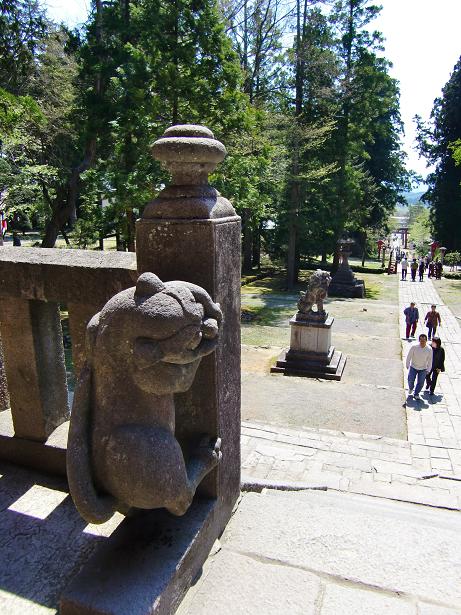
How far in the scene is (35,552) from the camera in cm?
253

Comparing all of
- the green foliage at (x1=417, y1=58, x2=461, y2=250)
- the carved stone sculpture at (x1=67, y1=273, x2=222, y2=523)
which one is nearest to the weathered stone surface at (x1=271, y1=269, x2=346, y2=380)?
the carved stone sculpture at (x1=67, y1=273, x2=222, y2=523)

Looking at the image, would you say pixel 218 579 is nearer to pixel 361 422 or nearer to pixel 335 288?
pixel 361 422

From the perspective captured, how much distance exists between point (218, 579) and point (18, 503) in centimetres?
132

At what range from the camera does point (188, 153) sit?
90.8 inches

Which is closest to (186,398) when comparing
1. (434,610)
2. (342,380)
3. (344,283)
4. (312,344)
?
(434,610)

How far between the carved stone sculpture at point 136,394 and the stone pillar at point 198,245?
423 millimetres

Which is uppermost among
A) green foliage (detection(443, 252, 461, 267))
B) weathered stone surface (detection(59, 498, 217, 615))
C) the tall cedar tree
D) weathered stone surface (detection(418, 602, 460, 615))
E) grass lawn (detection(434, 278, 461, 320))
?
the tall cedar tree

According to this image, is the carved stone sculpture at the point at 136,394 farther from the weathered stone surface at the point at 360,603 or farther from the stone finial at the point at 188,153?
the weathered stone surface at the point at 360,603

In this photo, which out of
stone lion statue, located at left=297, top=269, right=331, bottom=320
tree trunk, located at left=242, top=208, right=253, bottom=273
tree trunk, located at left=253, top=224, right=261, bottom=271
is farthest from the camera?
tree trunk, located at left=253, top=224, right=261, bottom=271

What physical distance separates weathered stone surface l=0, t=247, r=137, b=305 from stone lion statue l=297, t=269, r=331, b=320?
9566mm

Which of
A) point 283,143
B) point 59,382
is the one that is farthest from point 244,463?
point 283,143

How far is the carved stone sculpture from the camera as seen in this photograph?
6.12ft

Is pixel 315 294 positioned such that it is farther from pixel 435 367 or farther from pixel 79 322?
pixel 79 322

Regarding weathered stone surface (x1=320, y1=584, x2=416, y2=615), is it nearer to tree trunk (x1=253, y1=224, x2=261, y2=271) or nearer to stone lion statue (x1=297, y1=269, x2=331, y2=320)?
stone lion statue (x1=297, y1=269, x2=331, y2=320)
